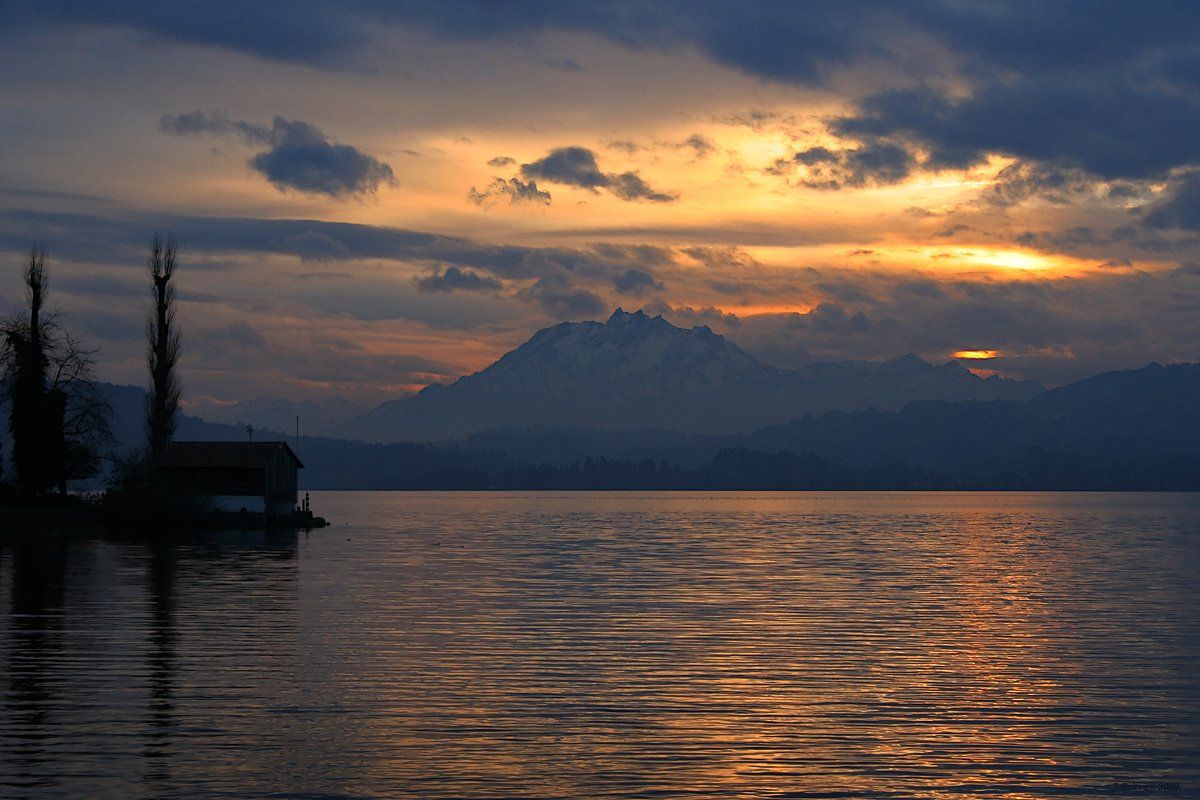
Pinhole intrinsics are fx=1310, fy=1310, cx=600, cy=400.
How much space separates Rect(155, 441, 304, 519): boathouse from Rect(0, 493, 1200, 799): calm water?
48962 mm

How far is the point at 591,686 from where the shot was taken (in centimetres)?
2841

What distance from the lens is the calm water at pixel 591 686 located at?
2008 cm

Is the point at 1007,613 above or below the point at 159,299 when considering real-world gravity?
below

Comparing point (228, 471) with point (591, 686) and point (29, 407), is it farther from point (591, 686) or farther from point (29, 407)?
point (591, 686)

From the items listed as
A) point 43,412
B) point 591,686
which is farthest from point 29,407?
point 591,686

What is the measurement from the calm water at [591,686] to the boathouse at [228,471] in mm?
48962

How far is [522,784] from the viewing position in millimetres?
19500

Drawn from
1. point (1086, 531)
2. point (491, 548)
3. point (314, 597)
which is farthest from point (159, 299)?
point (1086, 531)

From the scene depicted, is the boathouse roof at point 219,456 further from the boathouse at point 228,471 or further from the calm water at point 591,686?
the calm water at point 591,686

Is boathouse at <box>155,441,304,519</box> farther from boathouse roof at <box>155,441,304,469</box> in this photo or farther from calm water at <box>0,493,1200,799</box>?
calm water at <box>0,493,1200,799</box>

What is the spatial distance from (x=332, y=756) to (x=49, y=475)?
86804 millimetres

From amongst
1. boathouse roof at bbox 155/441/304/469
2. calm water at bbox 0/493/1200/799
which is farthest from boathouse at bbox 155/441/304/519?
calm water at bbox 0/493/1200/799

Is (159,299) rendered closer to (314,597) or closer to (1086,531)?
(314,597)

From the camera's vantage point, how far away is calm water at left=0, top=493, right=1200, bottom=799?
2008 cm
